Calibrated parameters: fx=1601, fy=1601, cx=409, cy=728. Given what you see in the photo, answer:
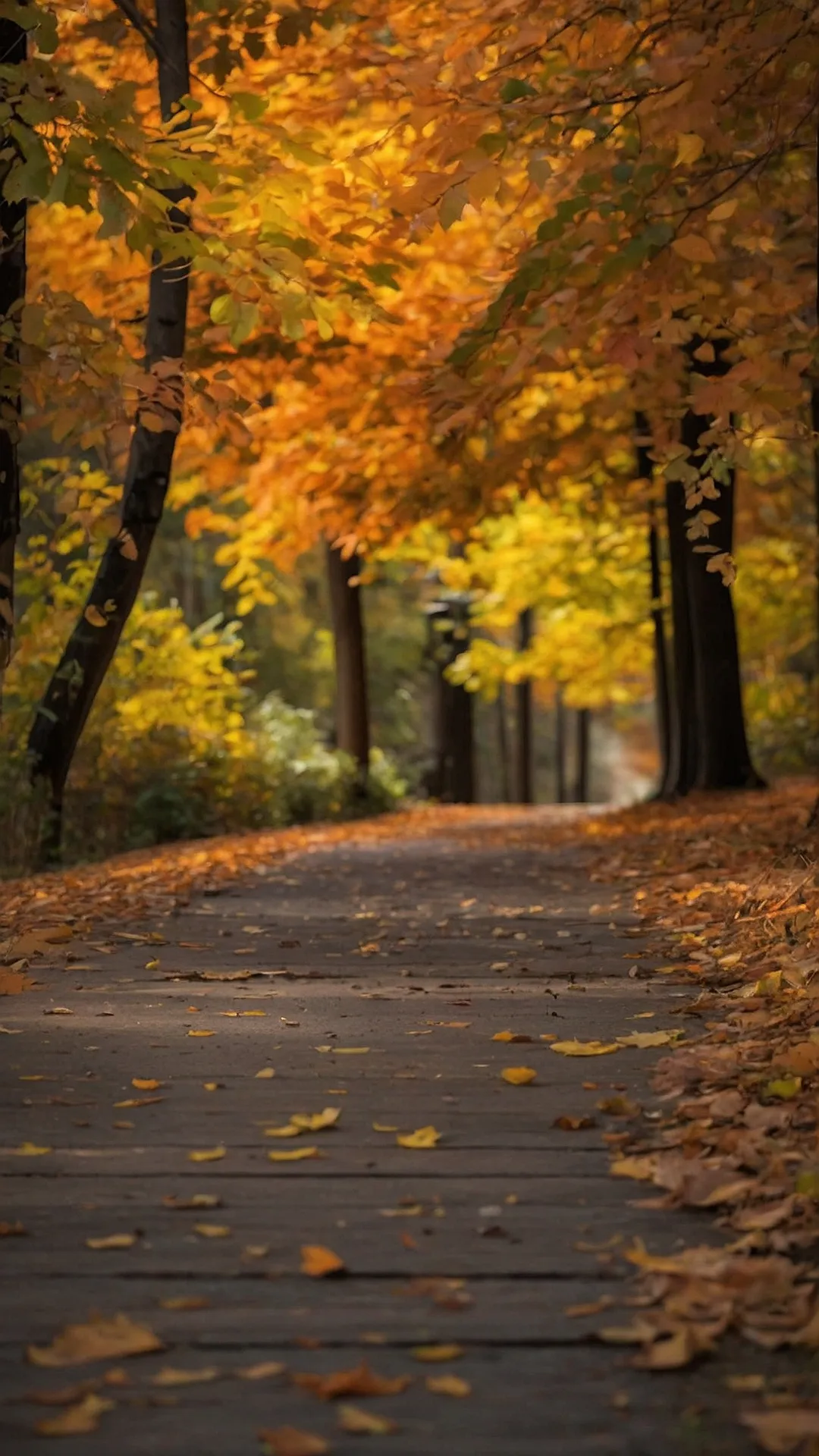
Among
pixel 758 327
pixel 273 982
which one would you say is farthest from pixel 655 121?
pixel 273 982

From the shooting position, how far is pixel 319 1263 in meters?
3.09

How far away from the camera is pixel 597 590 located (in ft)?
73.1

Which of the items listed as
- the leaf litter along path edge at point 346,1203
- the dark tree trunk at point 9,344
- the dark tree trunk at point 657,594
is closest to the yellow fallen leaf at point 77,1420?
the leaf litter along path edge at point 346,1203

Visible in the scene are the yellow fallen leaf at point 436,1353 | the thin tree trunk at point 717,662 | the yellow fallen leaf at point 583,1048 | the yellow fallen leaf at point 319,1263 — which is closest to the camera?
the yellow fallen leaf at point 436,1353

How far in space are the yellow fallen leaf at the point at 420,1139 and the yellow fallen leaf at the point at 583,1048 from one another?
0.91 metres

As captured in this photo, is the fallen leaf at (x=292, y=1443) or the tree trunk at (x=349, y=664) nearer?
the fallen leaf at (x=292, y=1443)

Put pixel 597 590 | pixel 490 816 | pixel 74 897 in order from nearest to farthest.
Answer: pixel 74 897 < pixel 490 816 < pixel 597 590

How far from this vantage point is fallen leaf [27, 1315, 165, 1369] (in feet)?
8.89

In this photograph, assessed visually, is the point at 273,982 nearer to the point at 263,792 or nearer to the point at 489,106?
the point at 489,106

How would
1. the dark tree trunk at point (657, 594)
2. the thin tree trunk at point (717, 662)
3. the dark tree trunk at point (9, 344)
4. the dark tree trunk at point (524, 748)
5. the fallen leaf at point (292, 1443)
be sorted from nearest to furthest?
1. the fallen leaf at point (292, 1443)
2. the dark tree trunk at point (9, 344)
3. the thin tree trunk at point (717, 662)
4. the dark tree trunk at point (657, 594)
5. the dark tree trunk at point (524, 748)

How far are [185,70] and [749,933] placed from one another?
22.4 feet

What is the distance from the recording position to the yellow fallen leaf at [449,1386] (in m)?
2.58

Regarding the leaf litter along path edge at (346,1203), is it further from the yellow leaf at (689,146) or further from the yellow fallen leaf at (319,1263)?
the yellow leaf at (689,146)

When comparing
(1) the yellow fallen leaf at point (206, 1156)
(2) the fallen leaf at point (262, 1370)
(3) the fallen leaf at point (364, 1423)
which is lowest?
(3) the fallen leaf at point (364, 1423)
